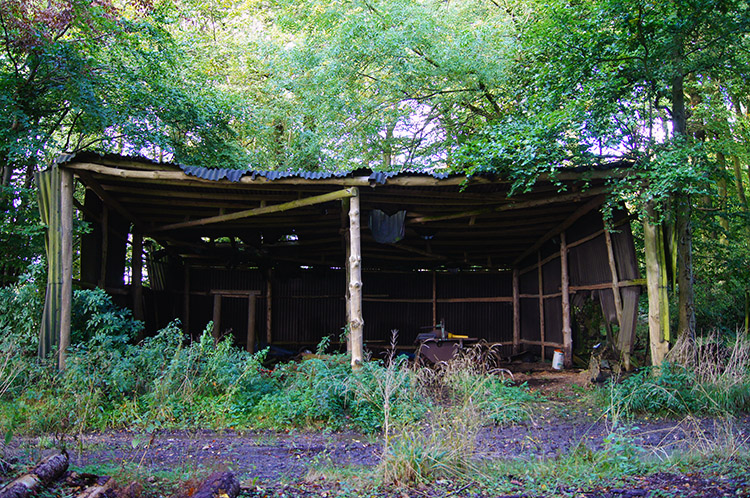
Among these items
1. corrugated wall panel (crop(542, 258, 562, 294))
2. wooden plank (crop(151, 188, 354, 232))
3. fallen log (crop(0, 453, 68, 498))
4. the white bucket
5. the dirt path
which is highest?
wooden plank (crop(151, 188, 354, 232))

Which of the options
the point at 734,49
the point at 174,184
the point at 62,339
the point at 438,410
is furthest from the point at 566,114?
the point at 62,339

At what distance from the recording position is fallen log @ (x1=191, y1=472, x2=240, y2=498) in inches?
138

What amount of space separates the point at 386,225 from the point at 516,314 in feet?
18.2

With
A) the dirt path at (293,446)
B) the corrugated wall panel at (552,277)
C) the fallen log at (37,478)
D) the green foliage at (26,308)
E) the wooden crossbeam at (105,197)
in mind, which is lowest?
the dirt path at (293,446)

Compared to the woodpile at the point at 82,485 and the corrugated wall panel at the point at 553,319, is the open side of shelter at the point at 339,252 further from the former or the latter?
the woodpile at the point at 82,485

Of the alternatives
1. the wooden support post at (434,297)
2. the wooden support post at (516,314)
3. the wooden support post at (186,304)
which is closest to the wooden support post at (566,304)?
the wooden support post at (516,314)

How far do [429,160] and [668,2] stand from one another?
8157mm

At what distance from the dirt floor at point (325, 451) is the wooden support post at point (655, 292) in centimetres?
155

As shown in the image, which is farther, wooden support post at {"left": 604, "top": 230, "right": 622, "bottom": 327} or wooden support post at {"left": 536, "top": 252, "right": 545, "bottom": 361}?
wooden support post at {"left": 536, "top": 252, "right": 545, "bottom": 361}

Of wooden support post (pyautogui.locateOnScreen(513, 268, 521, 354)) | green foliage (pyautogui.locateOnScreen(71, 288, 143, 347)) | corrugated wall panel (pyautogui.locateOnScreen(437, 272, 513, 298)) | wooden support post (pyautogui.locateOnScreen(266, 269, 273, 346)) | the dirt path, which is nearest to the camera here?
the dirt path

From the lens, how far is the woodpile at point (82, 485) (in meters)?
3.39

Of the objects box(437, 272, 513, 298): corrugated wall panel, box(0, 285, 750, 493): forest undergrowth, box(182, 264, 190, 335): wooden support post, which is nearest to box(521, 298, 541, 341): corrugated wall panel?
box(437, 272, 513, 298): corrugated wall panel

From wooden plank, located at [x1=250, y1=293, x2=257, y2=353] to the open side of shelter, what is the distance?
0.03m

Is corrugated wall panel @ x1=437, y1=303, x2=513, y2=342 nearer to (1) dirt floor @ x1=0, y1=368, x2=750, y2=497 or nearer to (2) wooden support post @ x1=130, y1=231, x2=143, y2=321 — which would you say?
(1) dirt floor @ x1=0, y1=368, x2=750, y2=497
